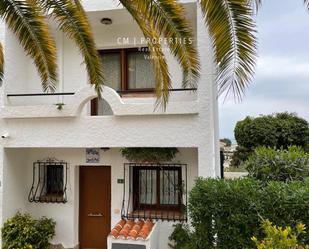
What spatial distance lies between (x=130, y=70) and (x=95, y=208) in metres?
5.04

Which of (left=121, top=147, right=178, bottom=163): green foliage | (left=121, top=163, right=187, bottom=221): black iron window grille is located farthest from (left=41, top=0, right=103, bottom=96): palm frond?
(left=121, top=163, right=187, bottom=221): black iron window grille

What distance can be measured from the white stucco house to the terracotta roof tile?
0.13 meters

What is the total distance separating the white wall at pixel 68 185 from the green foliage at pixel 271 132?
8452mm

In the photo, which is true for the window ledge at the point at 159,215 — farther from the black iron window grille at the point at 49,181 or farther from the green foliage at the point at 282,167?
the green foliage at the point at 282,167

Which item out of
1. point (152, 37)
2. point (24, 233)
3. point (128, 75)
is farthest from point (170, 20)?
point (24, 233)

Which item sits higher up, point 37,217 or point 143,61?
point 143,61

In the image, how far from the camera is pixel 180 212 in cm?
998

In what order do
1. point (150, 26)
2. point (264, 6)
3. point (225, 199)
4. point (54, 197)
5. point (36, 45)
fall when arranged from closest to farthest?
point (264, 6) < point (150, 26) < point (225, 199) < point (36, 45) < point (54, 197)

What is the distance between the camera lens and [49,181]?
11.4m

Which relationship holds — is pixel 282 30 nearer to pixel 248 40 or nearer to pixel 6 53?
pixel 248 40

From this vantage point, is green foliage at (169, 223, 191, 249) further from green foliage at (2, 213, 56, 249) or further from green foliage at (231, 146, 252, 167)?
green foliage at (231, 146, 252, 167)

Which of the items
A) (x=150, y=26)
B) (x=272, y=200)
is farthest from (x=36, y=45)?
(x=272, y=200)

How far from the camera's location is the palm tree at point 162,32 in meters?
5.10

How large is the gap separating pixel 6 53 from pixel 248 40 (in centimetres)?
798
